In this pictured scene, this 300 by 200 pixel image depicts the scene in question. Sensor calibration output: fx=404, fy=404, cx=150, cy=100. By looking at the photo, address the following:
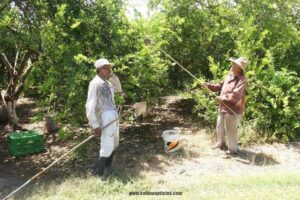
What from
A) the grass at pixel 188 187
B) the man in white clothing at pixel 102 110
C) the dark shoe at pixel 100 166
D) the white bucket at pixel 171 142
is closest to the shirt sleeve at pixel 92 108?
the man in white clothing at pixel 102 110

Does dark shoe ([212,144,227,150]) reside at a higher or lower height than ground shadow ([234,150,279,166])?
higher

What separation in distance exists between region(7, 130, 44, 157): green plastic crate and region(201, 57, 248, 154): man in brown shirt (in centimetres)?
367

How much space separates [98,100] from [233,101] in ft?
7.91

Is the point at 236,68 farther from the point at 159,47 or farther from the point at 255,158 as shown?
the point at 159,47

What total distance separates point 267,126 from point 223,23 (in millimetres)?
2733

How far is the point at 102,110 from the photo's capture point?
6242 mm

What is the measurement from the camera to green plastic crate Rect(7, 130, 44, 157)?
7992 mm

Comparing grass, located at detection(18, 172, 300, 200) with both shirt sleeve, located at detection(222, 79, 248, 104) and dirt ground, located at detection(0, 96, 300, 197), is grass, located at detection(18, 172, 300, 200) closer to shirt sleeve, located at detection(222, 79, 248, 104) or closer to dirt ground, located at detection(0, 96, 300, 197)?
dirt ground, located at detection(0, 96, 300, 197)

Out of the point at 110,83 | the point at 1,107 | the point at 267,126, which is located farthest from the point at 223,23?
Result: the point at 1,107

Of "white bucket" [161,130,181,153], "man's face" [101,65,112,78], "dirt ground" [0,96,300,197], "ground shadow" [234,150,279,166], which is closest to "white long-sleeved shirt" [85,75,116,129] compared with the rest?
"man's face" [101,65,112,78]

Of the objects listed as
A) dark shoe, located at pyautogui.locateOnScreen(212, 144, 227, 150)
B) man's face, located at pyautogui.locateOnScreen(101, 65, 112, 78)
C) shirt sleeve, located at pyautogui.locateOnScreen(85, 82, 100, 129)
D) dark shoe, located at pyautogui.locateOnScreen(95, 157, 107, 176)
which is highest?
man's face, located at pyautogui.locateOnScreen(101, 65, 112, 78)

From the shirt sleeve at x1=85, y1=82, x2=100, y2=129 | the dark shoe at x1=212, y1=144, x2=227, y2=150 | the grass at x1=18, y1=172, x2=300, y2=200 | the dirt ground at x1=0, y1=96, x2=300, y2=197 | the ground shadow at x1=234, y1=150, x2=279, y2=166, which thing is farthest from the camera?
the dark shoe at x1=212, y1=144, x2=227, y2=150

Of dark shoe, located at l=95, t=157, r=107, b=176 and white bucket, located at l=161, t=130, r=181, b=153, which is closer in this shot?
dark shoe, located at l=95, t=157, r=107, b=176

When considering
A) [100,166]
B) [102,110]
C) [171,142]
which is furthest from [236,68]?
[100,166]
